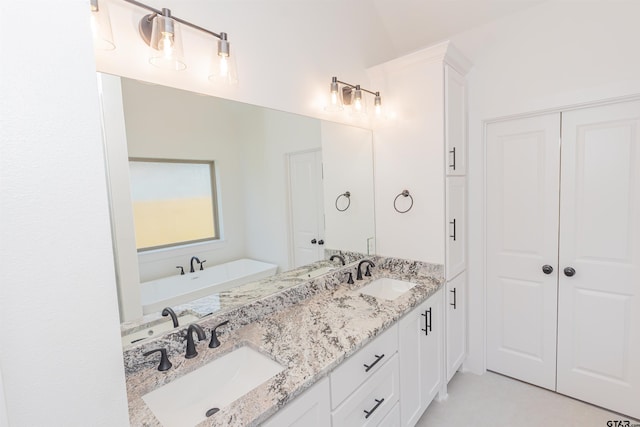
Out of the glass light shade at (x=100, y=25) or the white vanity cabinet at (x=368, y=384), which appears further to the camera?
the white vanity cabinet at (x=368, y=384)

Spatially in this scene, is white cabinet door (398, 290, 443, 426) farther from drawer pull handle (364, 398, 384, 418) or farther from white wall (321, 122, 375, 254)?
white wall (321, 122, 375, 254)

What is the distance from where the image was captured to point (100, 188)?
0.59m

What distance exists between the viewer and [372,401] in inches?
56.7

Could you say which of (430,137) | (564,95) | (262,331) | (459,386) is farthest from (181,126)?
(459,386)

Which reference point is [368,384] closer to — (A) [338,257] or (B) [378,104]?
(A) [338,257]

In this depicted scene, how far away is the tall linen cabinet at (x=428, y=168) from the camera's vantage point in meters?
2.06

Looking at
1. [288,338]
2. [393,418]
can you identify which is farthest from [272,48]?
[393,418]

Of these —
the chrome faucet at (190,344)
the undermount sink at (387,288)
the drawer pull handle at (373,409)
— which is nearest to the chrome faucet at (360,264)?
the undermount sink at (387,288)

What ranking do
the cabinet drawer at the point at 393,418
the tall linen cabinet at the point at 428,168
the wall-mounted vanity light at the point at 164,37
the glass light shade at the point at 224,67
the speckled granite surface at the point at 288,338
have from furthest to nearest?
1. the tall linen cabinet at the point at 428,168
2. the cabinet drawer at the point at 393,418
3. the glass light shade at the point at 224,67
4. the wall-mounted vanity light at the point at 164,37
5. the speckled granite surface at the point at 288,338

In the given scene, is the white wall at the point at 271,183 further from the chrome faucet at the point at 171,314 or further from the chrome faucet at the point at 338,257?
the chrome faucet at the point at 171,314

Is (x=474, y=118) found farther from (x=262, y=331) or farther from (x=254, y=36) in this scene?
(x=262, y=331)

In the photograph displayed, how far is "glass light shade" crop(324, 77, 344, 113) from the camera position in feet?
6.35

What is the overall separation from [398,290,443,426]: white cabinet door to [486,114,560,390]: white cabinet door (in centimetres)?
69

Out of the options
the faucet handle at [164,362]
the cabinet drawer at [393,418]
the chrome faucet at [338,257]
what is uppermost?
the chrome faucet at [338,257]
